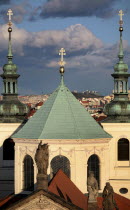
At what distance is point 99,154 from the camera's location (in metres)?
A: 53.4

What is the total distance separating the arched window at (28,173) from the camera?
5288 cm

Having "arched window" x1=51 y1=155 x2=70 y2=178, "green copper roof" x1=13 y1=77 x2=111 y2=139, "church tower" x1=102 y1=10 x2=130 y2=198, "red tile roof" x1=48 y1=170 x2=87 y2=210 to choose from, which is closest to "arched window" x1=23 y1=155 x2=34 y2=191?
"green copper roof" x1=13 y1=77 x2=111 y2=139

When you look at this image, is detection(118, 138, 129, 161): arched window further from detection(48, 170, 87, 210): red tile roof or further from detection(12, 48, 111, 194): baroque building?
detection(48, 170, 87, 210): red tile roof

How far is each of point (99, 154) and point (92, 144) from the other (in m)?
0.91

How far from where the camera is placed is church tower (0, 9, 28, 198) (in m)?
62.2

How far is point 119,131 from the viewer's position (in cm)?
5991

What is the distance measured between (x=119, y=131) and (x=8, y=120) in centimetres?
830

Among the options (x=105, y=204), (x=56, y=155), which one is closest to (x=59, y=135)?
(x=56, y=155)

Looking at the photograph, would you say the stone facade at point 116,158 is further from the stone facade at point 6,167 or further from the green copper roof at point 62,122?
the stone facade at point 6,167

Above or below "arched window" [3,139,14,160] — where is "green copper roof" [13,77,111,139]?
above

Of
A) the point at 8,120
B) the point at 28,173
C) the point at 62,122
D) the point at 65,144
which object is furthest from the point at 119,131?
the point at 28,173

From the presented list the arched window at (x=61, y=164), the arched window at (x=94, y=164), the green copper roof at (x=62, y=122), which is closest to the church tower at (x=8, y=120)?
the green copper roof at (x=62, y=122)

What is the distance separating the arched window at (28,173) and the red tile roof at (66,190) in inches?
120

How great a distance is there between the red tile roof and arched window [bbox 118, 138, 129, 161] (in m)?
9.91
